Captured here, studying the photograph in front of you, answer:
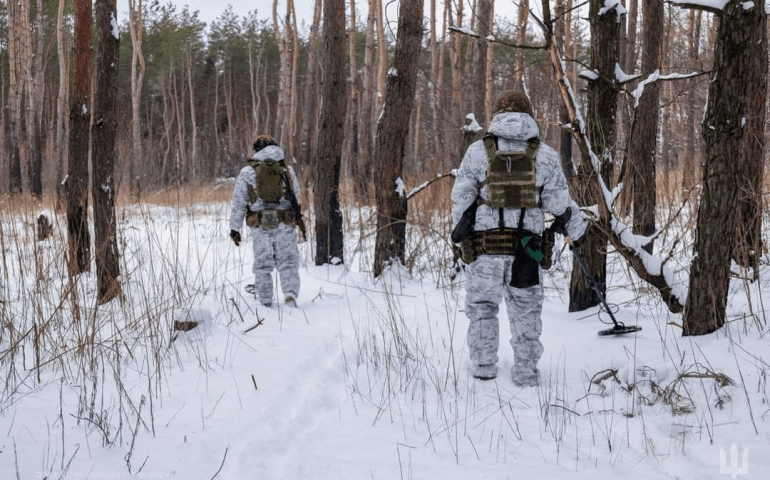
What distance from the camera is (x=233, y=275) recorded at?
8039 mm

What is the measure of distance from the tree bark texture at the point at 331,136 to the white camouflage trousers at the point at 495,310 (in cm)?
452

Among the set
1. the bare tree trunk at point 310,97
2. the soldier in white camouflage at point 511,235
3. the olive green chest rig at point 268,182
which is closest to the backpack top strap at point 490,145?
the soldier in white camouflage at point 511,235

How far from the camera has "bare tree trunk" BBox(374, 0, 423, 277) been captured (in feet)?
22.4

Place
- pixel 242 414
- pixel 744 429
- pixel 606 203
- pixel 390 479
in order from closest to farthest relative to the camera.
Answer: pixel 390 479 < pixel 744 429 < pixel 242 414 < pixel 606 203

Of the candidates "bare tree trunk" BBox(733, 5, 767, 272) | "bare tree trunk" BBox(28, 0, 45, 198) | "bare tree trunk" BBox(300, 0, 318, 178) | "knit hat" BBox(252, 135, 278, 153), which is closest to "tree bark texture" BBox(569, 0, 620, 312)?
"bare tree trunk" BBox(733, 5, 767, 272)

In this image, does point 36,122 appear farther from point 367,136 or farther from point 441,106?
point 441,106

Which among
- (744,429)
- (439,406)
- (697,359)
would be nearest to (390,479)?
(439,406)

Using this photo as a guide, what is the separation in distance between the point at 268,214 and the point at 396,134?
1.98 m

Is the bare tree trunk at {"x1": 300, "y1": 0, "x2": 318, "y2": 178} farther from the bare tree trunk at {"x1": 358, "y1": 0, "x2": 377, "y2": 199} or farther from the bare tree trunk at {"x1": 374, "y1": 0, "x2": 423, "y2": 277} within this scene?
the bare tree trunk at {"x1": 374, "y1": 0, "x2": 423, "y2": 277}

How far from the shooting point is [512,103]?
3576mm

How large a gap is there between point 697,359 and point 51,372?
12.6 ft

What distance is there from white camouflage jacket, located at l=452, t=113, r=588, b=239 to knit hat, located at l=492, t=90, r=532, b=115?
0.18ft

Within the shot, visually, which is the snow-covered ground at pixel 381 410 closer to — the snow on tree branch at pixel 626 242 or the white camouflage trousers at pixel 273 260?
the snow on tree branch at pixel 626 242

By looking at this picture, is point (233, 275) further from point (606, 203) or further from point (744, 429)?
point (744, 429)
